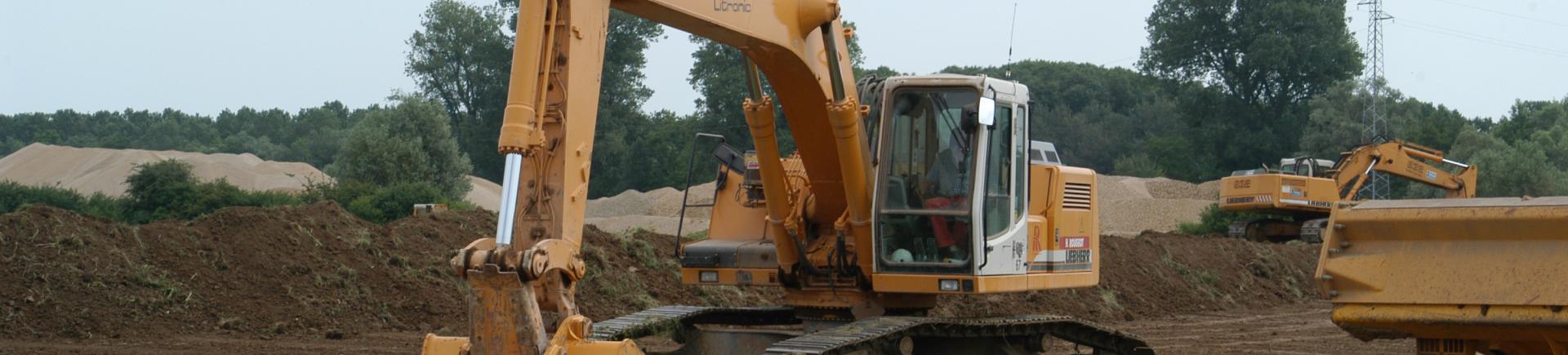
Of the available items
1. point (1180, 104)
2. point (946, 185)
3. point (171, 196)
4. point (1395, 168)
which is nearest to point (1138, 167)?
point (1180, 104)

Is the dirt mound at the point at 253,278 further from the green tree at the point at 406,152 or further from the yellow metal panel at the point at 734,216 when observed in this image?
the green tree at the point at 406,152

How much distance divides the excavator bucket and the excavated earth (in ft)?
23.3

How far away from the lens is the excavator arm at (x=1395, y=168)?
3528cm

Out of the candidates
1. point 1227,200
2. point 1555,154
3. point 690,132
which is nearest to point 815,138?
point 1227,200

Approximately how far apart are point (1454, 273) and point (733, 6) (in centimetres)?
435

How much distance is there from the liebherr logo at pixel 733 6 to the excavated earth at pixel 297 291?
311 inches

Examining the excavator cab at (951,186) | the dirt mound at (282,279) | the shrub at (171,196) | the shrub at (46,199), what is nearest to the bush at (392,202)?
the shrub at (171,196)

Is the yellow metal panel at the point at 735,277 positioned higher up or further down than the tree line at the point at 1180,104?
further down

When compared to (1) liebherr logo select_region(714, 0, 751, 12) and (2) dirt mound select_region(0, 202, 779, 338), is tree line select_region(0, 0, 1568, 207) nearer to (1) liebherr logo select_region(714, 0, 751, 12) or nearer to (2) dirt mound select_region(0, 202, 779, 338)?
(2) dirt mound select_region(0, 202, 779, 338)

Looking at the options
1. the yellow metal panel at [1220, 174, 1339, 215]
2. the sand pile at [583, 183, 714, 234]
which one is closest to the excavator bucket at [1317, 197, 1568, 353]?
the yellow metal panel at [1220, 174, 1339, 215]

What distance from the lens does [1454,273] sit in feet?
28.4

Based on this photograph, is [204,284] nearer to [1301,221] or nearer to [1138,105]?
[1301,221]

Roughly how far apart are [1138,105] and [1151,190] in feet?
73.6

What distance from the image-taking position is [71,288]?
15.9 meters
